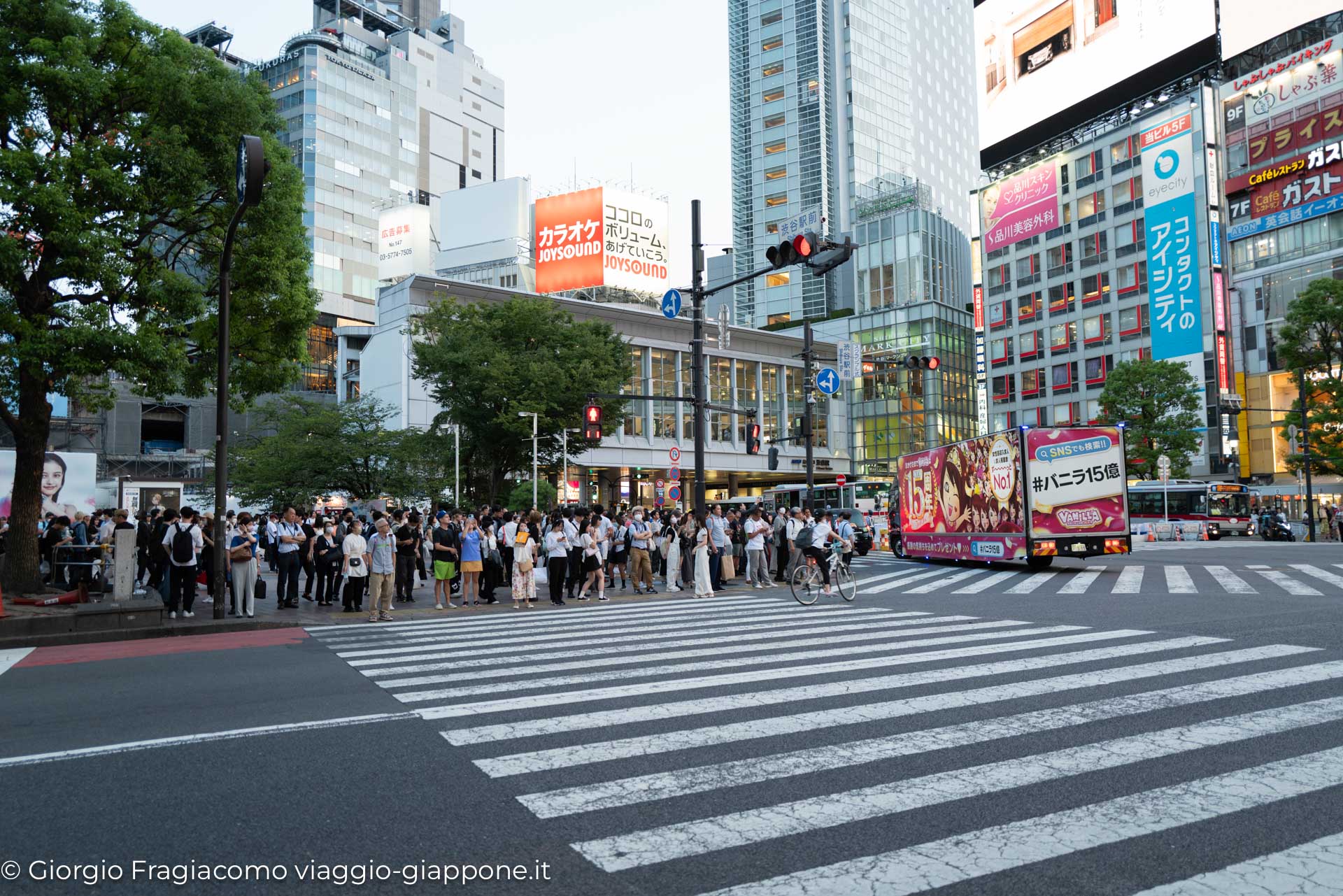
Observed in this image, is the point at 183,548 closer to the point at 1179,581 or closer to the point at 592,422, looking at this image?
the point at 592,422

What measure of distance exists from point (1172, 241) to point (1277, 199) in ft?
19.4

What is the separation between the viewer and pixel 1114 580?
19.3 metres

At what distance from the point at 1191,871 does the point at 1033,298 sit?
71758mm

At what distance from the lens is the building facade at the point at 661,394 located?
5475 centimetres

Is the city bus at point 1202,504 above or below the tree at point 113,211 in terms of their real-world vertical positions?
below

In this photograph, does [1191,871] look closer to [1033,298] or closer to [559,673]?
[559,673]

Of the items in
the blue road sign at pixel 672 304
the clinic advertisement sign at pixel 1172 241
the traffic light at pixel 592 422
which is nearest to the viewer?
the blue road sign at pixel 672 304

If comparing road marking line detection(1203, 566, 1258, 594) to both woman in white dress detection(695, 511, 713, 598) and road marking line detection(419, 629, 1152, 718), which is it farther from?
woman in white dress detection(695, 511, 713, 598)

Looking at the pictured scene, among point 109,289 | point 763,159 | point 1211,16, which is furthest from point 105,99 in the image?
point 763,159

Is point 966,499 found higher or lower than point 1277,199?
lower

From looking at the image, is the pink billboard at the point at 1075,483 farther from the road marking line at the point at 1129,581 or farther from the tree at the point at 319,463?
the tree at the point at 319,463

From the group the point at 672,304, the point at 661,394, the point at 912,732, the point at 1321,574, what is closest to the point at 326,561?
the point at 672,304

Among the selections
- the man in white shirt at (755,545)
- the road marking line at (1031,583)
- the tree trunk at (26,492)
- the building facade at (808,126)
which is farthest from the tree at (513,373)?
the building facade at (808,126)

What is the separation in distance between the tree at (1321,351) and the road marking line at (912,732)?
39.8m
